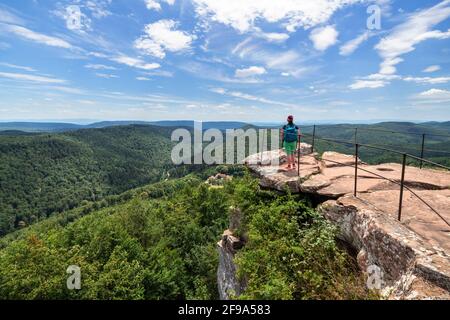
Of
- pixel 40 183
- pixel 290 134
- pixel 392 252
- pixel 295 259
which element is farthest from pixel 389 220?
pixel 40 183

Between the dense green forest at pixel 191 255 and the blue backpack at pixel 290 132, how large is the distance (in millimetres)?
2400

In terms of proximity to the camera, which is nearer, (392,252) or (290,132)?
(392,252)

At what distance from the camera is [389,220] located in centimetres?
666

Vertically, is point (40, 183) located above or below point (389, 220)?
below

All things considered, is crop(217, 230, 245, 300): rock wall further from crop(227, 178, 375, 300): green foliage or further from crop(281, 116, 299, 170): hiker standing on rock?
crop(281, 116, 299, 170): hiker standing on rock

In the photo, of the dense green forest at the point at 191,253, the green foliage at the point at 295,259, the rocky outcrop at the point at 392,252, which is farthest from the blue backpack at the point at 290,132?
the rocky outcrop at the point at 392,252

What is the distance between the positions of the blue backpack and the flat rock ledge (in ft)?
4.61

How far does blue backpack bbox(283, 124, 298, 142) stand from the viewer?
37.4ft

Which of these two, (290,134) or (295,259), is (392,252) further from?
(290,134)

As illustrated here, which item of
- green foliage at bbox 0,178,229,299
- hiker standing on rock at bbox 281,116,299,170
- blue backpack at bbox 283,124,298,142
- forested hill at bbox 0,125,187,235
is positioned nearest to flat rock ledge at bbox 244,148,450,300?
hiker standing on rock at bbox 281,116,299,170

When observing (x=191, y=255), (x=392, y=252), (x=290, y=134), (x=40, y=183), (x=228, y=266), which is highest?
(x=290, y=134)

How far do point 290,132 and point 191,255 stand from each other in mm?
22368

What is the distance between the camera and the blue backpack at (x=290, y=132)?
1140 cm

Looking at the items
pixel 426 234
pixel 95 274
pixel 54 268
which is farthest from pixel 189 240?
pixel 426 234
